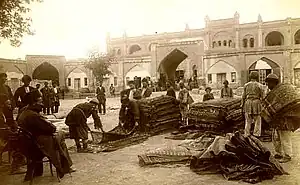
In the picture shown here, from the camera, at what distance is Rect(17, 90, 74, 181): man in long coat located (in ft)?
10.2

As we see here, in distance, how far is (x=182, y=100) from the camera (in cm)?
676

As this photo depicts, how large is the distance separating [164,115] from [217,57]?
24.7 ft

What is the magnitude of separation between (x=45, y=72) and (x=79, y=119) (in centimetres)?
144

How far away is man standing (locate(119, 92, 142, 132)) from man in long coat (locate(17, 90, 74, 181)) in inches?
91.7

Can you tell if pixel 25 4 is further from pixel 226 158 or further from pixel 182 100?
pixel 182 100

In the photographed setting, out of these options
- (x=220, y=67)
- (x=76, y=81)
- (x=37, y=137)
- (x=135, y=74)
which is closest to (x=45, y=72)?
(x=76, y=81)

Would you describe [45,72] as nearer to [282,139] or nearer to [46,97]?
[46,97]

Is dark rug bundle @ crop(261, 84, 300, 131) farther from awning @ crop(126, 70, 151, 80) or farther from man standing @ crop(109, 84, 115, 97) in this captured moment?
awning @ crop(126, 70, 151, 80)

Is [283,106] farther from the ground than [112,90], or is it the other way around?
[112,90]

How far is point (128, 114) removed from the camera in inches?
221

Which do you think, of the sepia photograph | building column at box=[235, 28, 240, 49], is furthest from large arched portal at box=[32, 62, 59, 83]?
building column at box=[235, 28, 240, 49]

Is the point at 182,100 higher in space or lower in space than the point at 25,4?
lower

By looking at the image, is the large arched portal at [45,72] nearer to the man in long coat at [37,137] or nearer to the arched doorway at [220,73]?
the man in long coat at [37,137]

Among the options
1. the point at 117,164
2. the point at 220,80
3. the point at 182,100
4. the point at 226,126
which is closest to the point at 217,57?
the point at 220,80
